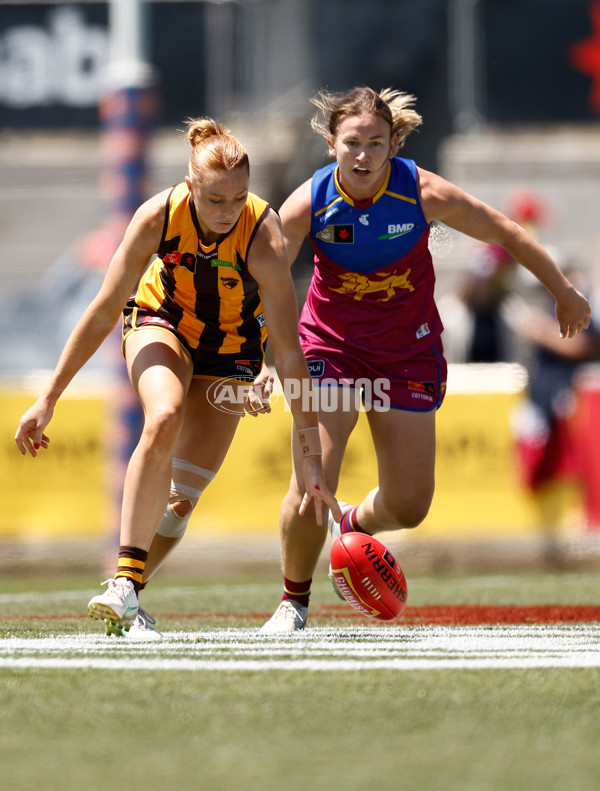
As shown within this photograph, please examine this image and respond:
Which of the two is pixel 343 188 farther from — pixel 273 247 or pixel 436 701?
pixel 436 701

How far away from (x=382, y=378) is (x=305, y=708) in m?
2.62

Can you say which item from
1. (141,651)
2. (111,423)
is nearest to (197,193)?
(141,651)

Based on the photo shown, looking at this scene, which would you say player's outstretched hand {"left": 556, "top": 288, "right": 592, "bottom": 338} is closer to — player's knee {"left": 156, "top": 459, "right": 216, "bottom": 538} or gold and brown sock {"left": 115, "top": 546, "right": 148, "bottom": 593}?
player's knee {"left": 156, "top": 459, "right": 216, "bottom": 538}

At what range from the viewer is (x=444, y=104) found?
18109mm

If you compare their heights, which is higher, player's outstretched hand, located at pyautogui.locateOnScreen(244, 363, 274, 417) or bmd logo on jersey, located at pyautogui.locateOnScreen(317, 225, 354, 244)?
bmd logo on jersey, located at pyautogui.locateOnScreen(317, 225, 354, 244)

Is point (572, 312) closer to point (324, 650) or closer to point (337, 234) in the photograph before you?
point (337, 234)

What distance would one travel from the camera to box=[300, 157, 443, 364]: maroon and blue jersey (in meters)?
5.72

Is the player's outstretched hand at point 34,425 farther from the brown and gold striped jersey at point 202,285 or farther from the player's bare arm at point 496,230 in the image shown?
the player's bare arm at point 496,230

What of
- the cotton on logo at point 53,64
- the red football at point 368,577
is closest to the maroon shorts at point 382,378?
the red football at point 368,577

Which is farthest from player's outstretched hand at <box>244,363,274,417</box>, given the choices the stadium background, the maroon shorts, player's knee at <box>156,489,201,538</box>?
the stadium background

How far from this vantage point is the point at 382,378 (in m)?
5.93

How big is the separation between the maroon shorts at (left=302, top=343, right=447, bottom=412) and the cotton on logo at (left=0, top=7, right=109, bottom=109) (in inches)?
526

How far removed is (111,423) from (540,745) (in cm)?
851

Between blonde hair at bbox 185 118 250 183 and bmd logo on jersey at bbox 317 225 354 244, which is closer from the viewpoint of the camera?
blonde hair at bbox 185 118 250 183
